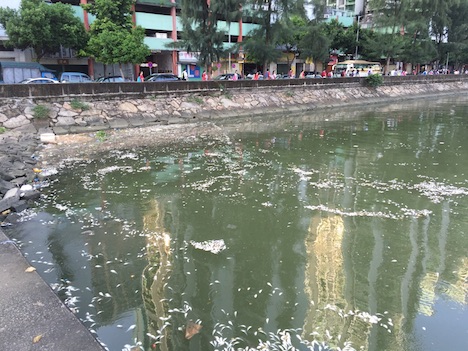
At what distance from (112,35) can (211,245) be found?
27.2 metres

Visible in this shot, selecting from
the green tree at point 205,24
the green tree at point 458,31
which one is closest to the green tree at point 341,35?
→ the green tree at point 458,31

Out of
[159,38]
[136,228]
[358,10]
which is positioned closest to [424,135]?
[136,228]

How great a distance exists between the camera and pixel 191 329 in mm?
4223

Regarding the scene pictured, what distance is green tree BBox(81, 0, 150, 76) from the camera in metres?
29.4

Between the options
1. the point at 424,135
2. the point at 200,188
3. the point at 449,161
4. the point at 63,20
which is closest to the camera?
the point at 200,188

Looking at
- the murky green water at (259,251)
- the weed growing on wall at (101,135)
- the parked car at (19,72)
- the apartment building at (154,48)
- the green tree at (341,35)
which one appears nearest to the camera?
the murky green water at (259,251)

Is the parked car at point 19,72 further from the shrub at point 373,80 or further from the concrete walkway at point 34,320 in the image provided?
the concrete walkway at point 34,320

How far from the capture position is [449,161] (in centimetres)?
1150

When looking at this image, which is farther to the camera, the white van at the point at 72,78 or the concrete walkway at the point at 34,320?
the white van at the point at 72,78

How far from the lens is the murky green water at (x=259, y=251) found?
4277mm

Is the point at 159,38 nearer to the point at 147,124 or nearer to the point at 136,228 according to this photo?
the point at 147,124

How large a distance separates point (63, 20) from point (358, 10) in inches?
1919

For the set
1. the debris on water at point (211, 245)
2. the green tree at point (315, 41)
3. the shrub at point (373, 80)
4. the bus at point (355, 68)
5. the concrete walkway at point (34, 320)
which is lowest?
the debris on water at point (211, 245)

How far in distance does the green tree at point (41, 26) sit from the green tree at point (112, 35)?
123cm
